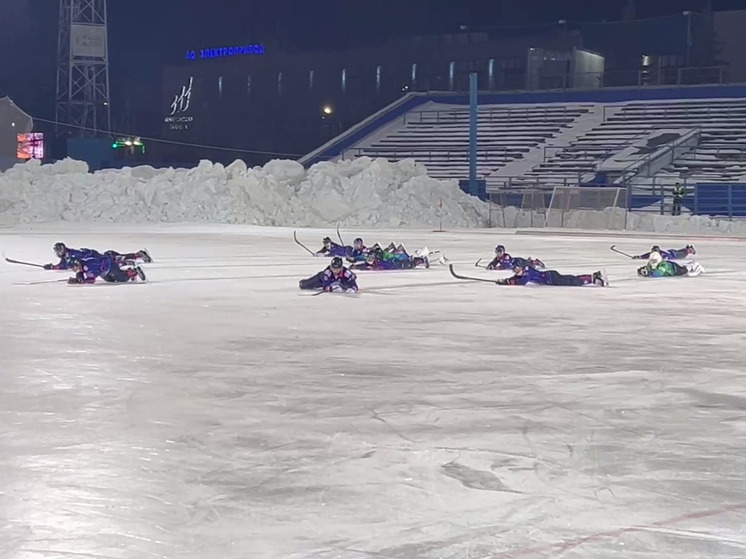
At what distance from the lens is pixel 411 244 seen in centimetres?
2556

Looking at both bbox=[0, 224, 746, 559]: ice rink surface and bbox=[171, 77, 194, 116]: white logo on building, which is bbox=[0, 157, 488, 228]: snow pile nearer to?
bbox=[0, 224, 746, 559]: ice rink surface

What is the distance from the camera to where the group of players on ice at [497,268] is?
14078mm

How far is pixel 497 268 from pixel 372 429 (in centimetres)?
1199

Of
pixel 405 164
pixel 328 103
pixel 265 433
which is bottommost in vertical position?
pixel 265 433

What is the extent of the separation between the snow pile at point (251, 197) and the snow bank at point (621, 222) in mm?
969

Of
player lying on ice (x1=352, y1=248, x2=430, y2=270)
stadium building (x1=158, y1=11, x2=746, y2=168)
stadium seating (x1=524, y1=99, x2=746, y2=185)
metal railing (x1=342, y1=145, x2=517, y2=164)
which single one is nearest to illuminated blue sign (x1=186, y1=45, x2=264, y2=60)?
stadium building (x1=158, y1=11, x2=746, y2=168)

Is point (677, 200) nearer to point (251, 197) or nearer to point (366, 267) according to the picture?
point (251, 197)

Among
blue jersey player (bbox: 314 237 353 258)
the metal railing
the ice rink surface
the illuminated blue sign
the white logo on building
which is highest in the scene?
the illuminated blue sign

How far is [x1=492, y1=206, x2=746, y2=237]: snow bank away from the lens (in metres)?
32.4

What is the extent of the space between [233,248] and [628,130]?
89.9 feet

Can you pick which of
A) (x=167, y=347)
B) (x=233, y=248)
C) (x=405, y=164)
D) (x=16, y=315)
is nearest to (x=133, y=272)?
(x=16, y=315)

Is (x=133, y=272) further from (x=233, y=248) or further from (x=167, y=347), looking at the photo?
(x=233, y=248)

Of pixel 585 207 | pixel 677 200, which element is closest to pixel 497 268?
pixel 677 200

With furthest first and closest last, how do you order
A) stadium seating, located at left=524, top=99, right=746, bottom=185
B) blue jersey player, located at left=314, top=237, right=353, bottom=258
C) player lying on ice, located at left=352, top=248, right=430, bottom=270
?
stadium seating, located at left=524, top=99, right=746, bottom=185
blue jersey player, located at left=314, top=237, right=353, bottom=258
player lying on ice, located at left=352, top=248, right=430, bottom=270
